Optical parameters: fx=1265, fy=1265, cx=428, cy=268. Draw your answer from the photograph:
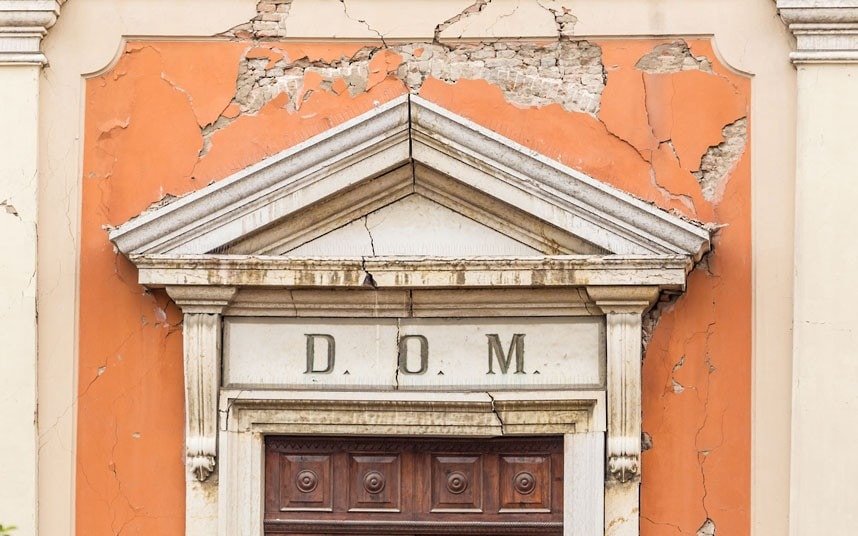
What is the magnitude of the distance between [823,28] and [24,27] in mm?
3321

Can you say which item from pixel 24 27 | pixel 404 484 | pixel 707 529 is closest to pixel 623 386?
pixel 707 529

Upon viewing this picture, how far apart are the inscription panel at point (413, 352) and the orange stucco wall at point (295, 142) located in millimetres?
285

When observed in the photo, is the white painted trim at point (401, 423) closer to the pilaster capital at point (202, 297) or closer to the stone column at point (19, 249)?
the pilaster capital at point (202, 297)

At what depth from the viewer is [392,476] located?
17.7 ft

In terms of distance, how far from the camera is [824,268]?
5.12 m

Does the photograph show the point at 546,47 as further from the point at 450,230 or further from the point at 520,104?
the point at 450,230

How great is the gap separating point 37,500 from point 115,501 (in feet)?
1.05

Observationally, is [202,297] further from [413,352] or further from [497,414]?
[497,414]

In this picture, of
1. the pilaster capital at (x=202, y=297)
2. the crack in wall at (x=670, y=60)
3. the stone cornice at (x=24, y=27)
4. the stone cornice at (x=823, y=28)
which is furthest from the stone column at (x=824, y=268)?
the stone cornice at (x=24, y=27)

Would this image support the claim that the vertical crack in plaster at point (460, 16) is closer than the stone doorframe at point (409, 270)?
No

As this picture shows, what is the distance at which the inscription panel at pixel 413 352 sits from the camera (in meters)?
5.22

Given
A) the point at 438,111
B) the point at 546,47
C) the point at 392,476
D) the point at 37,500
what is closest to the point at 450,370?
the point at 392,476

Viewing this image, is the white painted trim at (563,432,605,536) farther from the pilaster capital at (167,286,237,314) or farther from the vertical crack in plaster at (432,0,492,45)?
the vertical crack in plaster at (432,0,492,45)

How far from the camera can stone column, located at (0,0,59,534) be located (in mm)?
5262
